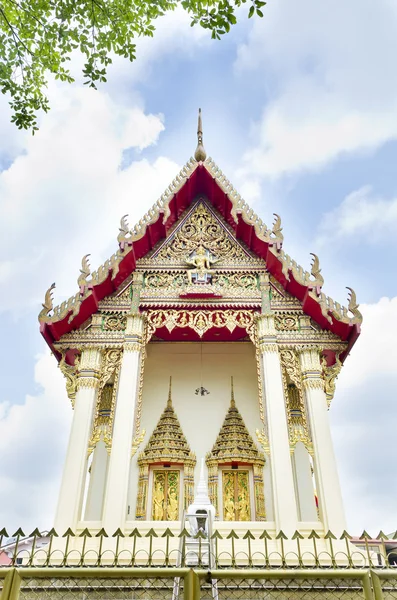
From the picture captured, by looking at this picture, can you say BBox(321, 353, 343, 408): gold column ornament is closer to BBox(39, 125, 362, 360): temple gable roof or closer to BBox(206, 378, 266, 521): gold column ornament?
BBox(39, 125, 362, 360): temple gable roof

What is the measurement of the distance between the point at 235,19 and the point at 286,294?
5.49 meters

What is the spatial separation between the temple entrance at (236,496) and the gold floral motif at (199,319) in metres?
2.71

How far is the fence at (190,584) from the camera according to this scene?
2721 mm

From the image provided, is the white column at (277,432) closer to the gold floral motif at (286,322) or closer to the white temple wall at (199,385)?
the gold floral motif at (286,322)

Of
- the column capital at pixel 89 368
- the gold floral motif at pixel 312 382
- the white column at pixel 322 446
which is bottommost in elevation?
the white column at pixel 322 446

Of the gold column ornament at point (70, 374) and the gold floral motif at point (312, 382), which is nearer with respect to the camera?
the gold floral motif at point (312, 382)

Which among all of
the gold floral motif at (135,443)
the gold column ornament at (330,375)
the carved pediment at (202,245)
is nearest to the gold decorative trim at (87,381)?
the gold floral motif at (135,443)

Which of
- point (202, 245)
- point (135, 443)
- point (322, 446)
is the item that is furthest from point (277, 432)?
point (202, 245)

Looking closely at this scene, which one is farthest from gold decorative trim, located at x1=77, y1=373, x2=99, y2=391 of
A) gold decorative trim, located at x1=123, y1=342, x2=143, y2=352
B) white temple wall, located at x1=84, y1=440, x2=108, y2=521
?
white temple wall, located at x1=84, y1=440, x2=108, y2=521

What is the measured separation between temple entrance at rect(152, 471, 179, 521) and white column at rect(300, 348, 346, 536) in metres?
2.91

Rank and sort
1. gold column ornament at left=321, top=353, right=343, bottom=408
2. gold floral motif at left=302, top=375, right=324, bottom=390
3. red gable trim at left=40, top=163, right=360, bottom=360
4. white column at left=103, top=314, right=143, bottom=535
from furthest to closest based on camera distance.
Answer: red gable trim at left=40, top=163, right=360, bottom=360 < gold column ornament at left=321, top=353, right=343, bottom=408 < gold floral motif at left=302, top=375, right=324, bottom=390 < white column at left=103, top=314, right=143, bottom=535

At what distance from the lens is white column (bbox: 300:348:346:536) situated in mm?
6566

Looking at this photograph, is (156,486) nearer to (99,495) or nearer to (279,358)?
(99,495)

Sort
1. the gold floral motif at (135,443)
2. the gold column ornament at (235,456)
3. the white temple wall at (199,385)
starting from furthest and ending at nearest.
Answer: the white temple wall at (199,385), the gold column ornament at (235,456), the gold floral motif at (135,443)
